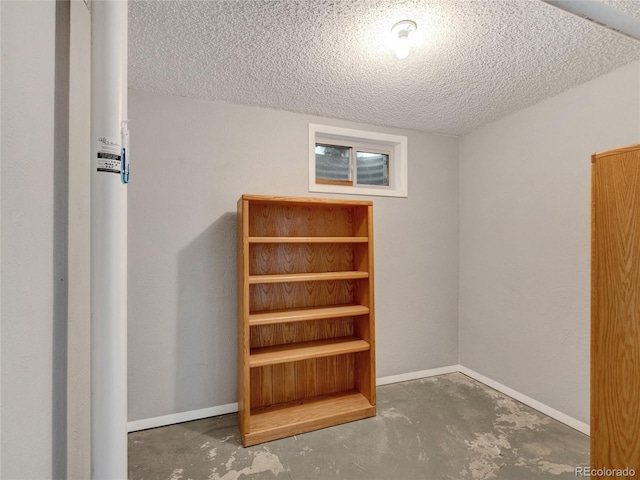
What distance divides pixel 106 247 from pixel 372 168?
2409 mm

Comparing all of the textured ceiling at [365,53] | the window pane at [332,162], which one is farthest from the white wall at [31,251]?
the window pane at [332,162]

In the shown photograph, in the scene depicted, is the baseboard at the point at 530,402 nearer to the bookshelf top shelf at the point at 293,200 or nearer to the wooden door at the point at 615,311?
the wooden door at the point at 615,311

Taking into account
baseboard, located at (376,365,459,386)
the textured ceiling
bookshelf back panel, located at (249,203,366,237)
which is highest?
the textured ceiling

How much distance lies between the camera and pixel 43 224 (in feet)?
2.45

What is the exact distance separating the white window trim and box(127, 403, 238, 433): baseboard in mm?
1803

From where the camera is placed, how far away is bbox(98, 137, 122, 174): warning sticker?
85 centimetres

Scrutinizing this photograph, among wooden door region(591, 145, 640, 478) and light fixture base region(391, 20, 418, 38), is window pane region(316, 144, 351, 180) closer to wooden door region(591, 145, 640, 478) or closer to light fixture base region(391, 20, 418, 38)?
light fixture base region(391, 20, 418, 38)

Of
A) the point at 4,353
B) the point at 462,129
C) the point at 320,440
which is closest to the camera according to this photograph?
the point at 4,353

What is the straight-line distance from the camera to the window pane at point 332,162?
2691 mm

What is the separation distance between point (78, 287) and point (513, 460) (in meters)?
2.32

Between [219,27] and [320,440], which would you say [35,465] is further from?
[219,27]

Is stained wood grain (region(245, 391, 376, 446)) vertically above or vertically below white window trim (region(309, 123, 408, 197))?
below

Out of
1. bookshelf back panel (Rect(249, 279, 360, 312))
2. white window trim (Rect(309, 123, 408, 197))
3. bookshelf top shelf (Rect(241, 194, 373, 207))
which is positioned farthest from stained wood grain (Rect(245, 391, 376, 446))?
white window trim (Rect(309, 123, 408, 197))

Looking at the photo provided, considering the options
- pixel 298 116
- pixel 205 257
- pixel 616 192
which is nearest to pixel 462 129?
pixel 298 116
